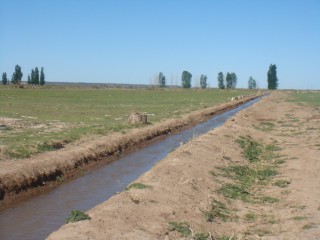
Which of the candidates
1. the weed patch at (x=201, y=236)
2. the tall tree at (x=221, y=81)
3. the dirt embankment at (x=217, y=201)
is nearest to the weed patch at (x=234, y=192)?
the dirt embankment at (x=217, y=201)

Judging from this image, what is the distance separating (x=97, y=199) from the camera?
12375 mm

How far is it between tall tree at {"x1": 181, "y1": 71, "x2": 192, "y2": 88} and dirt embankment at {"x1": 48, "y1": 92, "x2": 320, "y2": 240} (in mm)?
165407

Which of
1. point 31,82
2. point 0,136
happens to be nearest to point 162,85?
point 31,82

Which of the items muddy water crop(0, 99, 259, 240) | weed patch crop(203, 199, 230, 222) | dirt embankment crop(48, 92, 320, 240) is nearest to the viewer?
dirt embankment crop(48, 92, 320, 240)

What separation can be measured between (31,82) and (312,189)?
136949 mm

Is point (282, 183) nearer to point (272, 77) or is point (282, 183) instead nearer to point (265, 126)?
point (265, 126)

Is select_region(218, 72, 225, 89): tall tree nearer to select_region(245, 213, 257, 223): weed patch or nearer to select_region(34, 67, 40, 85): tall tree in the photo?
select_region(34, 67, 40, 85): tall tree

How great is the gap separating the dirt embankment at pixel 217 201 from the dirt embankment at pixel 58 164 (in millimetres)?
3430

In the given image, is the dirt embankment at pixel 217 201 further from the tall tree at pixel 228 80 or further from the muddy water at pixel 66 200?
the tall tree at pixel 228 80

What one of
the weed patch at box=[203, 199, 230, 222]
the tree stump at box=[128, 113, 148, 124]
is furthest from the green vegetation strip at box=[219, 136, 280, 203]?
the tree stump at box=[128, 113, 148, 124]

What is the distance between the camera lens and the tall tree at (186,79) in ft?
598

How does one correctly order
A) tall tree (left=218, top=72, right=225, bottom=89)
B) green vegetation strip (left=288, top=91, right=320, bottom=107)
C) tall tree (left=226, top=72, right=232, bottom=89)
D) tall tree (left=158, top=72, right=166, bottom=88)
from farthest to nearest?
tall tree (left=158, top=72, right=166, bottom=88) < tall tree (left=226, top=72, right=232, bottom=89) < tall tree (left=218, top=72, right=225, bottom=89) < green vegetation strip (left=288, top=91, right=320, bottom=107)

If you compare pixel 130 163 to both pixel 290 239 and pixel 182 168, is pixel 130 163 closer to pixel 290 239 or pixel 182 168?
pixel 182 168

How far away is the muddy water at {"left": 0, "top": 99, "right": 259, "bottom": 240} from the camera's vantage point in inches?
389
